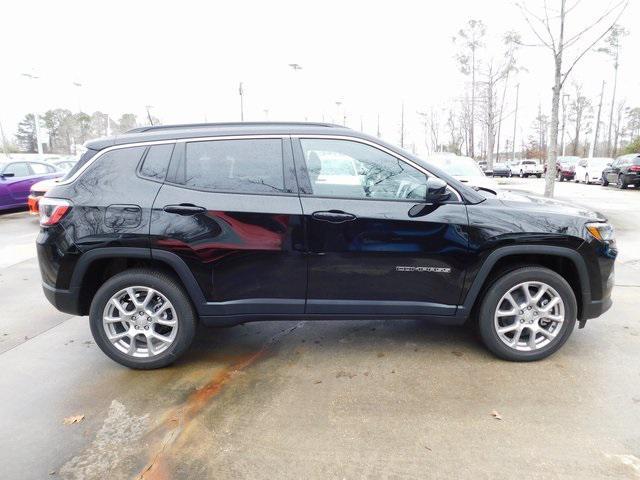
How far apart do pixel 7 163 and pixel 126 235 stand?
1211 centimetres

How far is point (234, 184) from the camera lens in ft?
11.1

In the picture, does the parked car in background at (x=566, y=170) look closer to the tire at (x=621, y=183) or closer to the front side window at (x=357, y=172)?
the tire at (x=621, y=183)

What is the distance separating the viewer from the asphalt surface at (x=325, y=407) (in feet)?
8.13

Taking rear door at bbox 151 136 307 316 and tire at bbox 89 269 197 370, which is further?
tire at bbox 89 269 197 370

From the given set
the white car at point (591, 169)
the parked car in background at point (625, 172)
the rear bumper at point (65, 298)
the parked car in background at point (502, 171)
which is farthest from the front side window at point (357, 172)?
the parked car in background at point (502, 171)

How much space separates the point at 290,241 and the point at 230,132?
3.16ft

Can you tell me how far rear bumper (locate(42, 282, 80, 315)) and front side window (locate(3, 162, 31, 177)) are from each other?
450 inches

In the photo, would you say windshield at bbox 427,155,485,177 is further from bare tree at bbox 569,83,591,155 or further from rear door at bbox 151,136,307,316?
bare tree at bbox 569,83,591,155

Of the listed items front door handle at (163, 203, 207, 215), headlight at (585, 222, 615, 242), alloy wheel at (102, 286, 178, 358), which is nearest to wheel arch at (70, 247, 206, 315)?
alloy wheel at (102, 286, 178, 358)

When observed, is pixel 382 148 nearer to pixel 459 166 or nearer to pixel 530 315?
pixel 530 315

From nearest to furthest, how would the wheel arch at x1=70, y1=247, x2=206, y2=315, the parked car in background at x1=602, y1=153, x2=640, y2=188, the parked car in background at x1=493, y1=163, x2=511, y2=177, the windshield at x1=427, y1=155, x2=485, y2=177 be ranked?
the wheel arch at x1=70, y1=247, x2=206, y2=315
the windshield at x1=427, y1=155, x2=485, y2=177
the parked car in background at x1=602, y1=153, x2=640, y2=188
the parked car in background at x1=493, y1=163, x2=511, y2=177

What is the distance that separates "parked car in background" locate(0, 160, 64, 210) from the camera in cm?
1238

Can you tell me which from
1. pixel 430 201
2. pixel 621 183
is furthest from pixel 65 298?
pixel 621 183

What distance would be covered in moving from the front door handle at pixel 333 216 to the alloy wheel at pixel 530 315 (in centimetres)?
134
